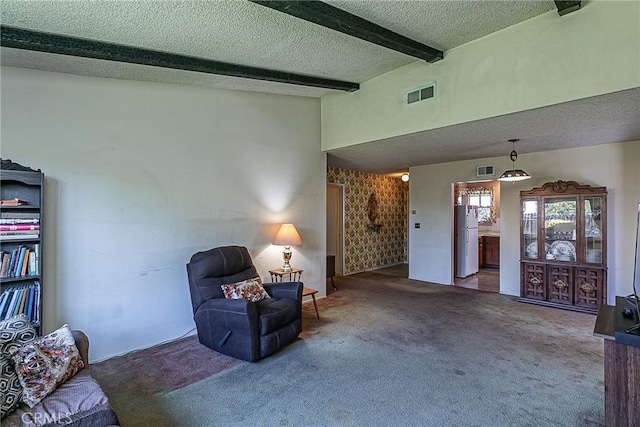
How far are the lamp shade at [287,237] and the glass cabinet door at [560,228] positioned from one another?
374cm

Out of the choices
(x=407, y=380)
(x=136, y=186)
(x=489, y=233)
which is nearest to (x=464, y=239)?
(x=489, y=233)

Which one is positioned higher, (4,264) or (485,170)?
(485,170)

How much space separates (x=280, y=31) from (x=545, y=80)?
7.75 ft

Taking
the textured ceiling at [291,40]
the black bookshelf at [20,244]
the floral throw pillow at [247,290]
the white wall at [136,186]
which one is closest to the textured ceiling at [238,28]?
the textured ceiling at [291,40]

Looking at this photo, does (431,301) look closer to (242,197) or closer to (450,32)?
(242,197)

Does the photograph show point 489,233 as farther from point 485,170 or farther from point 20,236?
point 20,236

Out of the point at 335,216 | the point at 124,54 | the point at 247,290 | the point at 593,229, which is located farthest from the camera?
the point at 335,216

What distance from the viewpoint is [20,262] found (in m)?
2.66

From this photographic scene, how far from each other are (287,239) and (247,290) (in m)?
1.03

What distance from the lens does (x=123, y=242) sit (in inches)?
A: 131

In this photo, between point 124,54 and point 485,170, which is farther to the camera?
point 485,170

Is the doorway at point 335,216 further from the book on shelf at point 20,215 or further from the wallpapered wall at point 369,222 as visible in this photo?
the book on shelf at point 20,215

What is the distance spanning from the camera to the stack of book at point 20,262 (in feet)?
8.49

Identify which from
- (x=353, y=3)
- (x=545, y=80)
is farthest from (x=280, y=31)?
(x=545, y=80)
